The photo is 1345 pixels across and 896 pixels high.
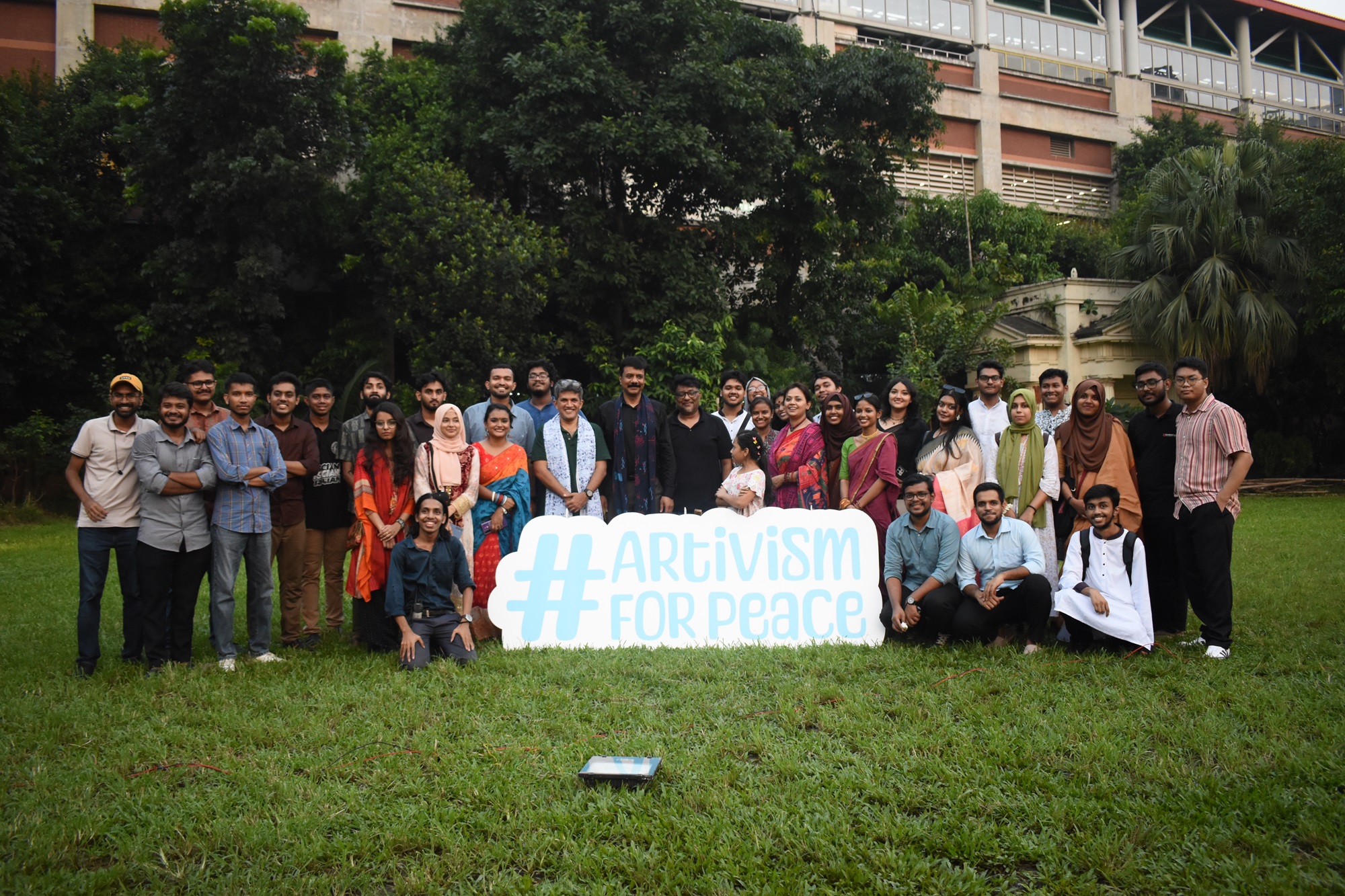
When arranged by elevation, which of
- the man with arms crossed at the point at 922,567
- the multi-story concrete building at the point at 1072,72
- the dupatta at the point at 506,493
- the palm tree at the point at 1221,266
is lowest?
the man with arms crossed at the point at 922,567

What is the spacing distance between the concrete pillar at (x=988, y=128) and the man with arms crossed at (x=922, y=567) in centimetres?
2918

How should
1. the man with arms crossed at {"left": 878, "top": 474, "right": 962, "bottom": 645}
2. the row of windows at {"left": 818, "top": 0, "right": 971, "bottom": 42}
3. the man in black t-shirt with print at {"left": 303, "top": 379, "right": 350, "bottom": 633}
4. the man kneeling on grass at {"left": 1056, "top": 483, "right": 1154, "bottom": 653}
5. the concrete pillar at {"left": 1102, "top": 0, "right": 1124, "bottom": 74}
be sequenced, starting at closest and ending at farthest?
the man kneeling on grass at {"left": 1056, "top": 483, "right": 1154, "bottom": 653} < the man with arms crossed at {"left": 878, "top": 474, "right": 962, "bottom": 645} < the man in black t-shirt with print at {"left": 303, "top": 379, "right": 350, "bottom": 633} < the row of windows at {"left": 818, "top": 0, "right": 971, "bottom": 42} < the concrete pillar at {"left": 1102, "top": 0, "right": 1124, "bottom": 74}

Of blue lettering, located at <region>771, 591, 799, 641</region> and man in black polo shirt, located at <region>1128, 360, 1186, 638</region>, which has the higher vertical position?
man in black polo shirt, located at <region>1128, 360, 1186, 638</region>

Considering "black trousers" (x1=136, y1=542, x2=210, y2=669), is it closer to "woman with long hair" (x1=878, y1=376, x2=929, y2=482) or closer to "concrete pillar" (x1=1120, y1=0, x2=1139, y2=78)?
"woman with long hair" (x1=878, y1=376, x2=929, y2=482)

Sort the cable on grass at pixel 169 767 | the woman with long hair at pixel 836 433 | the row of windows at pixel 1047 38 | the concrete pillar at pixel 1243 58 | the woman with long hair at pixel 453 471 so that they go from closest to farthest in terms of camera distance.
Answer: the cable on grass at pixel 169 767 < the woman with long hair at pixel 453 471 < the woman with long hair at pixel 836 433 < the row of windows at pixel 1047 38 < the concrete pillar at pixel 1243 58

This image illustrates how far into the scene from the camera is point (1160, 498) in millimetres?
6492

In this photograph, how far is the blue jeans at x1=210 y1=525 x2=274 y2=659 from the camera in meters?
6.12

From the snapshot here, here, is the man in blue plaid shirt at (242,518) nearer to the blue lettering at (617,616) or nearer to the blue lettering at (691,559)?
the blue lettering at (617,616)

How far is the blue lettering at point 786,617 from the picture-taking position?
21.5 ft

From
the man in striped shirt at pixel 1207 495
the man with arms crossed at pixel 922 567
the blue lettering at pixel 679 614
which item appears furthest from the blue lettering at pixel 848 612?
the man in striped shirt at pixel 1207 495

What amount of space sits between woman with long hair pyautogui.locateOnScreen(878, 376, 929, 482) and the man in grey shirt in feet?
16.2

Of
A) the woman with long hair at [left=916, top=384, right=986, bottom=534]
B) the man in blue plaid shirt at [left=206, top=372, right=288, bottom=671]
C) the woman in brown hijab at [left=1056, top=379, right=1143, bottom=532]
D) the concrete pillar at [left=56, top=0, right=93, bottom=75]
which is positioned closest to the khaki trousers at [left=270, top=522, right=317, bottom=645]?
the man in blue plaid shirt at [left=206, top=372, right=288, bottom=671]

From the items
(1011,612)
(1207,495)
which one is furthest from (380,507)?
(1207,495)

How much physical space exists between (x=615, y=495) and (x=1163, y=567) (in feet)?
13.6
